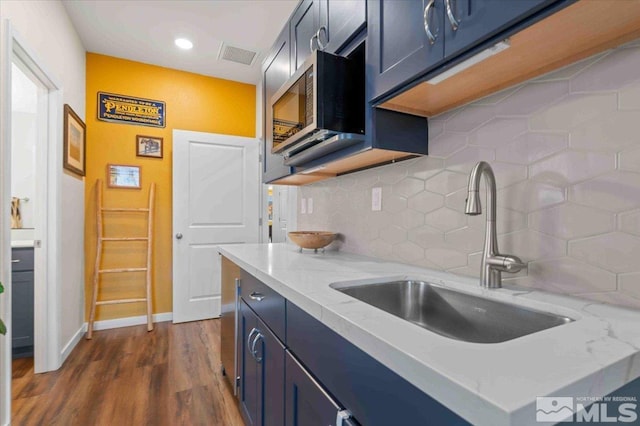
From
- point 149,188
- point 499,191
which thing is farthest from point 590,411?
point 149,188

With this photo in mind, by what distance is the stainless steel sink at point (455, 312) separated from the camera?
787mm

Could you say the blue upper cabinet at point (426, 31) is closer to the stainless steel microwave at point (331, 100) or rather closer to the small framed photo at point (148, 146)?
the stainless steel microwave at point (331, 100)

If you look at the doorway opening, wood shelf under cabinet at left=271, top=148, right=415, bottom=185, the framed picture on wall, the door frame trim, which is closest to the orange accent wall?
the framed picture on wall

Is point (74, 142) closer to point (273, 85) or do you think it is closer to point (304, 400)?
point (273, 85)

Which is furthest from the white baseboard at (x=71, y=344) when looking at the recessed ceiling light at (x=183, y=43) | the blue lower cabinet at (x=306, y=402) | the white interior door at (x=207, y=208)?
the recessed ceiling light at (x=183, y=43)

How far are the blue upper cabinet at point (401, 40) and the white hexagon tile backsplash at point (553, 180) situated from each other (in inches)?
13.1

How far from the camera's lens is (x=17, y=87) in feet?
9.39

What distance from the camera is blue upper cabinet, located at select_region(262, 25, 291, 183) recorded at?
6.15 ft

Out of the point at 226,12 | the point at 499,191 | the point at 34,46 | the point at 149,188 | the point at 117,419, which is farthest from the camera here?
the point at 149,188

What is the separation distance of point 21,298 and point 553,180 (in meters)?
3.33

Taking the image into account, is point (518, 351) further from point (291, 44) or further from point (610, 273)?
point (291, 44)

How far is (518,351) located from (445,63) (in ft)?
2.30

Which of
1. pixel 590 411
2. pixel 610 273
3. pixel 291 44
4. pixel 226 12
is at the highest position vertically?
pixel 226 12

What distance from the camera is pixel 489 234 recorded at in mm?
926
